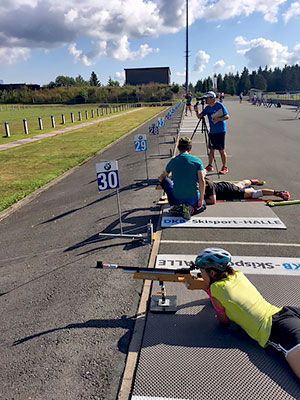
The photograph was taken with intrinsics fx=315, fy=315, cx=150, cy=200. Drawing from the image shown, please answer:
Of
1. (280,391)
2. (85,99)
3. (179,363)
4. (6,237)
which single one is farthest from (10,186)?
(85,99)

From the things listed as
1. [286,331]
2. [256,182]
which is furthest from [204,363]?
[256,182]

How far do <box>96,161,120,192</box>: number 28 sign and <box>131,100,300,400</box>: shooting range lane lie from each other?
145 cm

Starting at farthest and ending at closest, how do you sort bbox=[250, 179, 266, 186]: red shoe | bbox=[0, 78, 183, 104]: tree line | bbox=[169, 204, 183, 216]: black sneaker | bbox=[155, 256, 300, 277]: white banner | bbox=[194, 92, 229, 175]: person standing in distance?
bbox=[0, 78, 183, 104]: tree line
bbox=[194, 92, 229, 175]: person standing in distance
bbox=[250, 179, 266, 186]: red shoe
bbox=[169, 204, 183, 216]: black sneaker
bbox=[155, 256, 300, 277]: white banner

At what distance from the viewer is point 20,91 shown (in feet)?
313

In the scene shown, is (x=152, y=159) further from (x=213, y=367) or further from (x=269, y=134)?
(x=213, y=367)

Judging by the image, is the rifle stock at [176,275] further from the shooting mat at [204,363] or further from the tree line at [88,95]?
the tree line at [88,95]

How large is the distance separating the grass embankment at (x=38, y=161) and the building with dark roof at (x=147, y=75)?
363 feet

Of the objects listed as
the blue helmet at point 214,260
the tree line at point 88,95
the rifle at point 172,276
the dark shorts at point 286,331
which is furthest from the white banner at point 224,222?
the tree line at point 88,95

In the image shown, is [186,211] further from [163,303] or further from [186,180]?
[163,303]

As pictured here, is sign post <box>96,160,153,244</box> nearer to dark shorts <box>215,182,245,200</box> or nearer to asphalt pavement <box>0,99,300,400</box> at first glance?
asphalt pavement <box>0,99,300,400</box>

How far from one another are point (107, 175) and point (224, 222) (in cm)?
262

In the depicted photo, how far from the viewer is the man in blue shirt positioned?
6457 mm

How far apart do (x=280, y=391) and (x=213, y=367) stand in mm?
614

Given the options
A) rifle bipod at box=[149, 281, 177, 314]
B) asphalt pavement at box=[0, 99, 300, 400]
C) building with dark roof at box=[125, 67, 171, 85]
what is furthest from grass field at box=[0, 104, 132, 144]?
building with dark roof at box=[125, 67, 171, 85]
